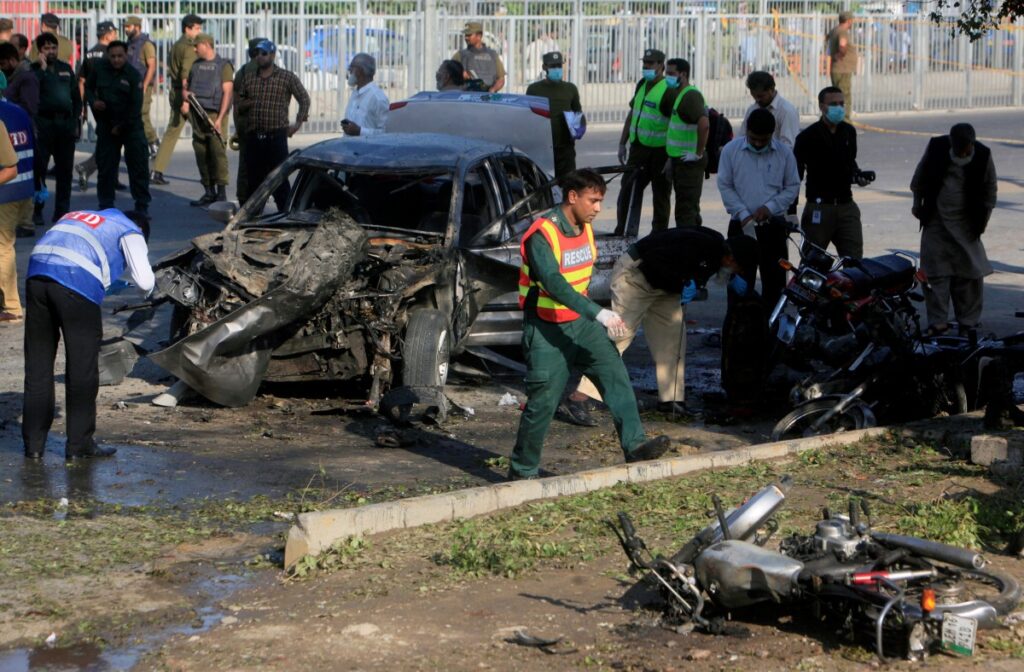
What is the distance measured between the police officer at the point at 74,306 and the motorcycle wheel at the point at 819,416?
12.6 ft

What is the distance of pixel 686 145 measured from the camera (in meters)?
13.8

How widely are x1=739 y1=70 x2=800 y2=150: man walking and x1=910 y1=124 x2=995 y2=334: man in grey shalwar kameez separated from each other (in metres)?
1.59

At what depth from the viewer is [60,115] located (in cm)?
1608

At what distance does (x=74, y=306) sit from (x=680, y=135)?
7.30 metres

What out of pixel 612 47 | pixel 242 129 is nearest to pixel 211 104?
pixel 242 129

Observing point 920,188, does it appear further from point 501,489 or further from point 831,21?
point 831,21

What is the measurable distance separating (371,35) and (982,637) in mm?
23067

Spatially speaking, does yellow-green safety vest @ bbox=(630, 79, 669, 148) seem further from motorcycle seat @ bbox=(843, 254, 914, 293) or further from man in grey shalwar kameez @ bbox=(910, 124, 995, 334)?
motorcycle seat @ bbox=(843, 254, 914, 293)

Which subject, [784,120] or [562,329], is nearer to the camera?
[562,329]

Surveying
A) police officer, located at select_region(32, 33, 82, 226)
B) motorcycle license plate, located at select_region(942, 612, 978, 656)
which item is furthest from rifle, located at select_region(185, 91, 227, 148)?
motorcycle license plate, located at select_region(942, 612, 978, 656)

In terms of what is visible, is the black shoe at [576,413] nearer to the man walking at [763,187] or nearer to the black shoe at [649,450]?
the black shoe at [649,450]

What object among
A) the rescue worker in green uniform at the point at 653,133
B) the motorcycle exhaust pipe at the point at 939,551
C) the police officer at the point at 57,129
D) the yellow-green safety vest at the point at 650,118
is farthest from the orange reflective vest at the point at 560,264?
the police officer at the point at 57,129

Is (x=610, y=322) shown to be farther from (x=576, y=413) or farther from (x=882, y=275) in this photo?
(x=882, y=275)

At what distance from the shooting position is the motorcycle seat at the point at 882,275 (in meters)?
9.19
